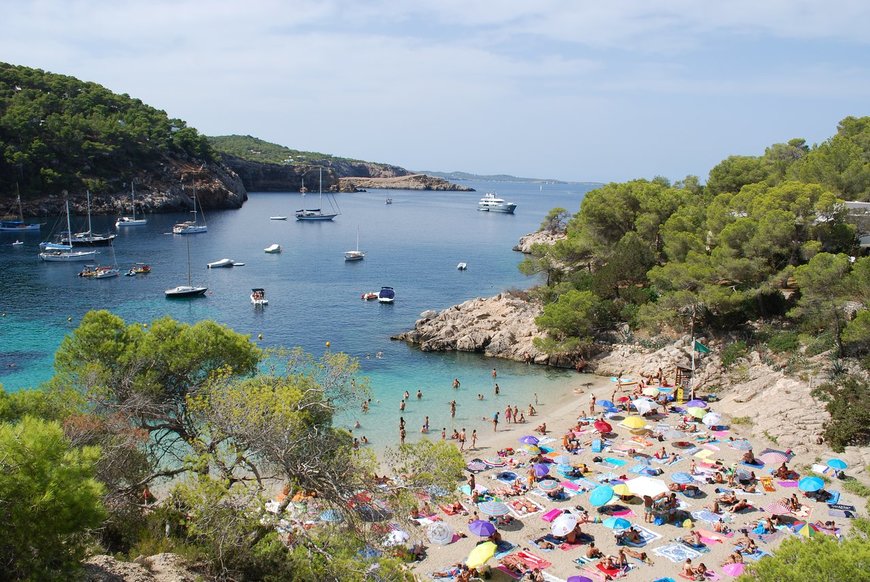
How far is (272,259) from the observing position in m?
79.8

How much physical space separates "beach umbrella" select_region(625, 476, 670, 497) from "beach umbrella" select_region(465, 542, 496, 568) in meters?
6.12

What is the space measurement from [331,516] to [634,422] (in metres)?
17.1

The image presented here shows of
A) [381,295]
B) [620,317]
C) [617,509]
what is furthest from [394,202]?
[617,509]

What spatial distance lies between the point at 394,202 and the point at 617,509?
551 ft

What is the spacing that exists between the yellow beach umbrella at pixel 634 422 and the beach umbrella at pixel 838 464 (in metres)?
6.87

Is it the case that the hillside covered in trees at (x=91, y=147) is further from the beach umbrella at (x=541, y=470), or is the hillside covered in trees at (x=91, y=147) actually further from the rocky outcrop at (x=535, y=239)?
the beach umbrella at (x=541, y=470)

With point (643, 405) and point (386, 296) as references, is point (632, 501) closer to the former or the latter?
point (643, 405)

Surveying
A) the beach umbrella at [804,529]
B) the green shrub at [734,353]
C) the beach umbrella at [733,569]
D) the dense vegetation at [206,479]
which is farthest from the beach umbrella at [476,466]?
the green shrub at [734,353]

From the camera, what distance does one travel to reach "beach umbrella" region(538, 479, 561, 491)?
2366 cm

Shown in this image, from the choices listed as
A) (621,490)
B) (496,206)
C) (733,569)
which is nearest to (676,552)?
(733,569)

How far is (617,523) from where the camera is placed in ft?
66.1

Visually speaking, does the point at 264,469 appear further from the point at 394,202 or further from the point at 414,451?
the point at 394,202

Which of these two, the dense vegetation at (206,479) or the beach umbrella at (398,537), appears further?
the beach umbrella at (398,537)

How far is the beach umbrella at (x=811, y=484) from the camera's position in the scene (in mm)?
21641
